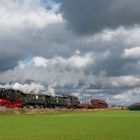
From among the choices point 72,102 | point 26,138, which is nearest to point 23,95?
point 72,102

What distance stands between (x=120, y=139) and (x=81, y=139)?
2.23 meters

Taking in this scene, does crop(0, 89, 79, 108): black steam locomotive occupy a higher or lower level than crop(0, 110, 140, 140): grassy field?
higher

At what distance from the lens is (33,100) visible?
80.8m

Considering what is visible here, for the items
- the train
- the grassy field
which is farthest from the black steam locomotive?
the grassy field

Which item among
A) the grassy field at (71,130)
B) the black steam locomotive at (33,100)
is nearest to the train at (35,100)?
the black steam locomotive at (33,100)

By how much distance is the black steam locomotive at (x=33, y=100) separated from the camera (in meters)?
73.0

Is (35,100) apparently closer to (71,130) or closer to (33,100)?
(33,100)

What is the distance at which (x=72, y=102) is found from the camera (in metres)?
96.8

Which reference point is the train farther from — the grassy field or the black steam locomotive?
the grassy field

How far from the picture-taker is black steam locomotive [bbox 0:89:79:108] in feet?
240

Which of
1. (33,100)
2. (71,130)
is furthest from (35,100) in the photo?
(71,130)

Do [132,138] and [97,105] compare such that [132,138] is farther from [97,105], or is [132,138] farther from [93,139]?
[97,105]

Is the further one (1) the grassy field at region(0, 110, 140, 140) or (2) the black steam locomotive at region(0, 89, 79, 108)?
(2) the black steam locomotive at region(0, 89, 79, 108)

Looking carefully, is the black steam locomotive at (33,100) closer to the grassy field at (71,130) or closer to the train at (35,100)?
the train at (35,100)
